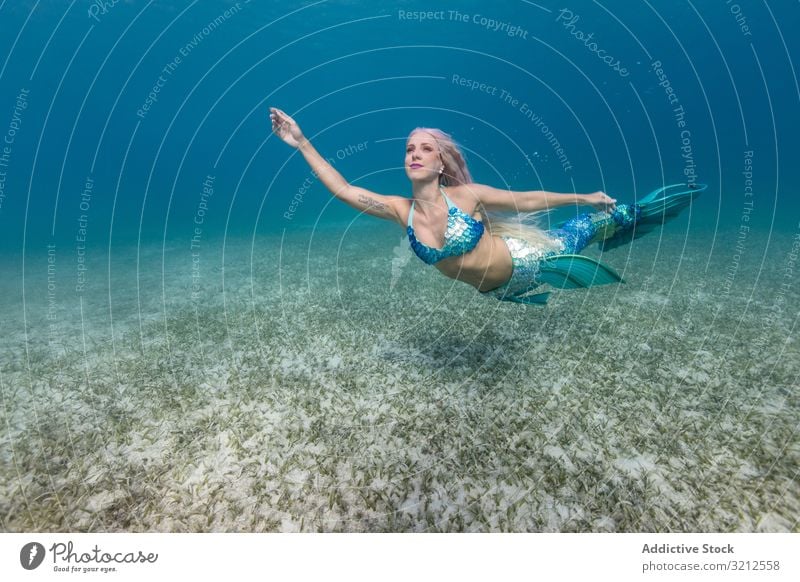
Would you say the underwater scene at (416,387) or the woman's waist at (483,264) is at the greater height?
the woman's waist at (483,264)

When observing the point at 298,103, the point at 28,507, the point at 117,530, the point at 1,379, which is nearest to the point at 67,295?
the point at 1,379

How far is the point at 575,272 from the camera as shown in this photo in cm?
644

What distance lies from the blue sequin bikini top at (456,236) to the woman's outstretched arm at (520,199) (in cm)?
48

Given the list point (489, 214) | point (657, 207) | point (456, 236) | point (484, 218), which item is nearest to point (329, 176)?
point (456, 236)

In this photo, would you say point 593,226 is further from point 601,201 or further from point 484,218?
point 484,218

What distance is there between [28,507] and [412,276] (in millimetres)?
12671

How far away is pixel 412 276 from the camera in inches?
618

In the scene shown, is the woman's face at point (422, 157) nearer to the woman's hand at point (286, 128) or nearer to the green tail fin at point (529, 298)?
the woman's hand at point (286, 128)

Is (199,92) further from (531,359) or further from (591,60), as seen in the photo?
(531,359)

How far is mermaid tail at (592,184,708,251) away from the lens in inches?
274

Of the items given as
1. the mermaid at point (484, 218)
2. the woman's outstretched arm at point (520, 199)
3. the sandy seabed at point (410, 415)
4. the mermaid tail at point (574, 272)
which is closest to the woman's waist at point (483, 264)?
the mermaid at point (484, 218)

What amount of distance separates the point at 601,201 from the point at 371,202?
4.05 meters

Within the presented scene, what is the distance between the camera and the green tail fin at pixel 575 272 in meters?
6.20

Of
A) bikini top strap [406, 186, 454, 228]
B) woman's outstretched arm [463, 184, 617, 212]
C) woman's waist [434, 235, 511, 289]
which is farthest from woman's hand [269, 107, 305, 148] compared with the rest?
woman's waist [434, 235, 511, 289]
